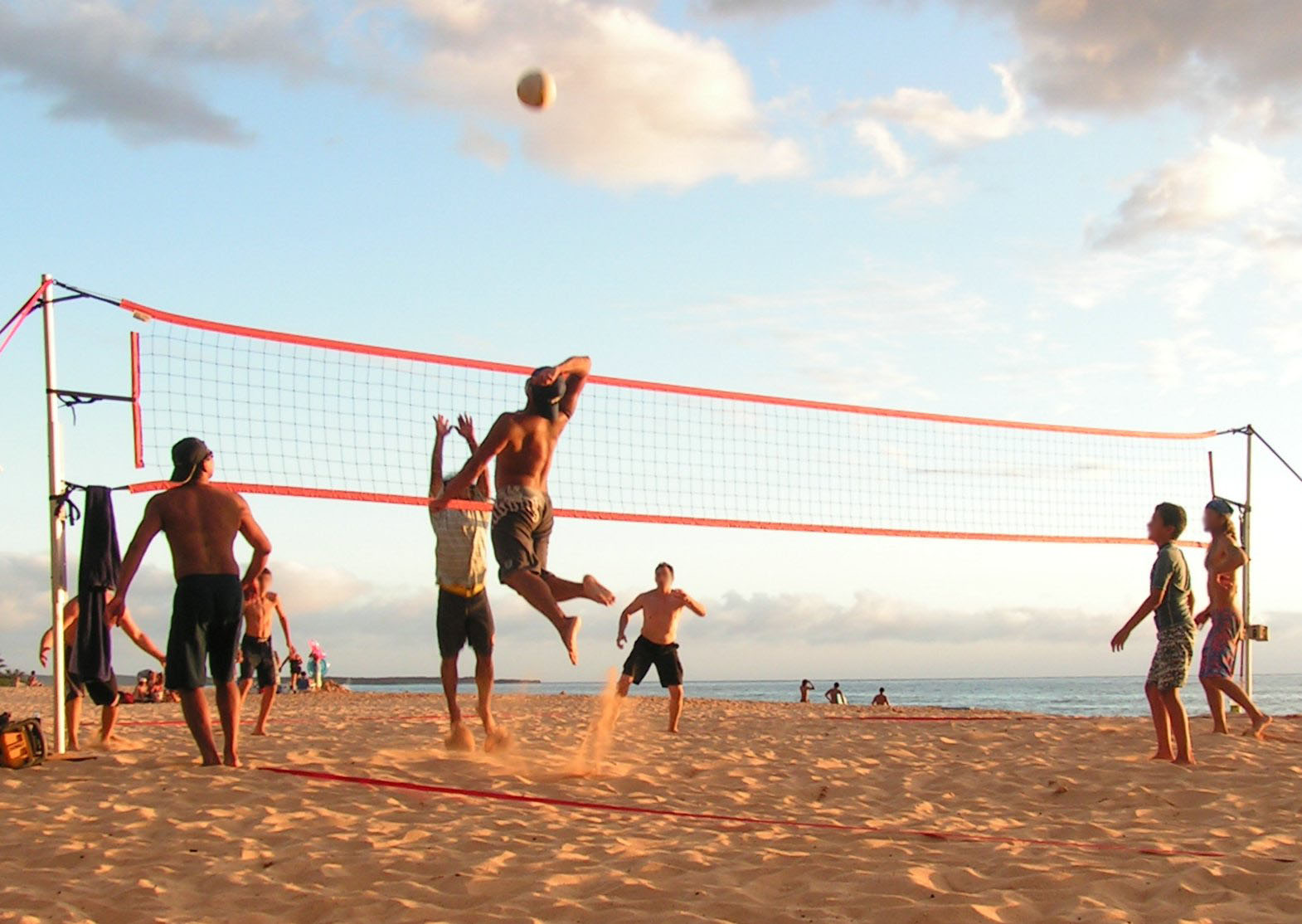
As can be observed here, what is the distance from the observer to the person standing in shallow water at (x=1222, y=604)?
23.4 ft

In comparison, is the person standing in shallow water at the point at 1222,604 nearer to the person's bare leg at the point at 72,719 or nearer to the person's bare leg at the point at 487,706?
the person's bare leg at the point at 487,706

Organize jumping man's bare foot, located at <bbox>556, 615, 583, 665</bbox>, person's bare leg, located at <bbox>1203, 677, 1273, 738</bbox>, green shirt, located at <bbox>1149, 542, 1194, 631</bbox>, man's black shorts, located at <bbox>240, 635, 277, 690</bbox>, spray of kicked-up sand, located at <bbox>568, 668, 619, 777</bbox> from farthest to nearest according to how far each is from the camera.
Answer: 1. man's black shorts, located at <bbox>240, 635, 277, 690</bbox>
2. person's bare leg, located at <bbox>1203, 677, 1273, 738</bbox>
3. green shirt, located at <bbox>1149, 542, 1194, 631</bbox>
4. spray of kicked-up sand, located at <bbox>568, 668, 619, 777</bbox>
5. jumping man's bare foot, located at <bbox>556, 615, 583, 665</bbox>

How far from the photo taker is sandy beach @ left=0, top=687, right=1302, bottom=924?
333 centimetres

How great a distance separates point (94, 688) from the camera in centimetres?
627

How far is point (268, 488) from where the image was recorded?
670cm

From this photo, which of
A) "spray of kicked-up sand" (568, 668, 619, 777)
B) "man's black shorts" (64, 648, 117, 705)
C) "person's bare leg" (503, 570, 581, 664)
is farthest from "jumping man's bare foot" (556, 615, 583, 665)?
"man's black shorts" (64, 648, 117, 705)

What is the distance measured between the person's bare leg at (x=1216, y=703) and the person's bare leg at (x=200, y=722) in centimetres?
538

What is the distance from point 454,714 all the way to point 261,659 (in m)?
2.01

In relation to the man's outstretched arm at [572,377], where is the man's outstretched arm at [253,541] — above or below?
below

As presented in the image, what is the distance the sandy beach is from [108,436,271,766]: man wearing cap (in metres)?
0.30

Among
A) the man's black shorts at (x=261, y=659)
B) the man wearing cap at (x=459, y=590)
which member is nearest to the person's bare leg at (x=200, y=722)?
the man wearing cap at (x=459, y=590)

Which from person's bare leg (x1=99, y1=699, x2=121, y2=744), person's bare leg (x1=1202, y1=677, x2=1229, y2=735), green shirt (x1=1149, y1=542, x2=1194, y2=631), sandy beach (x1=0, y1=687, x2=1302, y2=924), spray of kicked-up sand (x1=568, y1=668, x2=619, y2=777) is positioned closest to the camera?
sandy beach (x1=0, y1=687, x2=1302, y2=924)

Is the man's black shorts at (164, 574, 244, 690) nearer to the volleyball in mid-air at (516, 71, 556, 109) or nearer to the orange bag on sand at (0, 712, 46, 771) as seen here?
the orange bag on sand at (0, 712, 46, 771)

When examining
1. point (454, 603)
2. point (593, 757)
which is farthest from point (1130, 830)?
point (454, 603)
